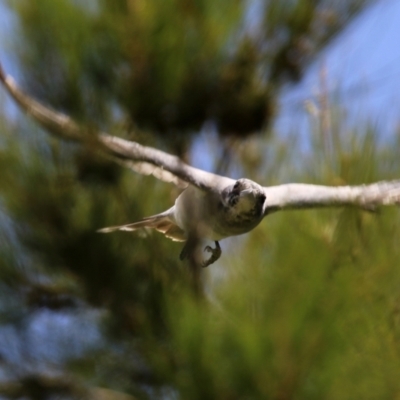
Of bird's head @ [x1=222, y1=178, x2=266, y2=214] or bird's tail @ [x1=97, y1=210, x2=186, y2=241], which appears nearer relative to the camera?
bird's head @ [x1=222, y1=178, x2=266, y2=214]

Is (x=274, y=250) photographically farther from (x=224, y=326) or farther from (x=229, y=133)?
(x=229, y=133)

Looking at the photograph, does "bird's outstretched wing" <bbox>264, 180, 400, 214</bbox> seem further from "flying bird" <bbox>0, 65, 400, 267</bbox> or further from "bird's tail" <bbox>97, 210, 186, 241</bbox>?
"bird's tail" <bbox>97, 210, 186, 241</bbox>

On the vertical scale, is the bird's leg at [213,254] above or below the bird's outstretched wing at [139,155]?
below

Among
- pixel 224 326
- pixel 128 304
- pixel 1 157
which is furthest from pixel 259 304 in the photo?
pixel 1 157

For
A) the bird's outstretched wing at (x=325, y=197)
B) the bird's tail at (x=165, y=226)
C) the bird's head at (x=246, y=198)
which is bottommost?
the bird's head at (x=246, y=198)

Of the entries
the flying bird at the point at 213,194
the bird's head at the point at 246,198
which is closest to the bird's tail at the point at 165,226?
the flying bird at the point at 213,194

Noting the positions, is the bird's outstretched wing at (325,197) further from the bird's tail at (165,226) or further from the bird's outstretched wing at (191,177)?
the bird's tail at (165,226)

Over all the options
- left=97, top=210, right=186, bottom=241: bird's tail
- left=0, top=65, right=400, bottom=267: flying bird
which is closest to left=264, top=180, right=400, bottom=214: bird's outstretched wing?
left=0, top=65, right=400, bottom=267: flying bird
